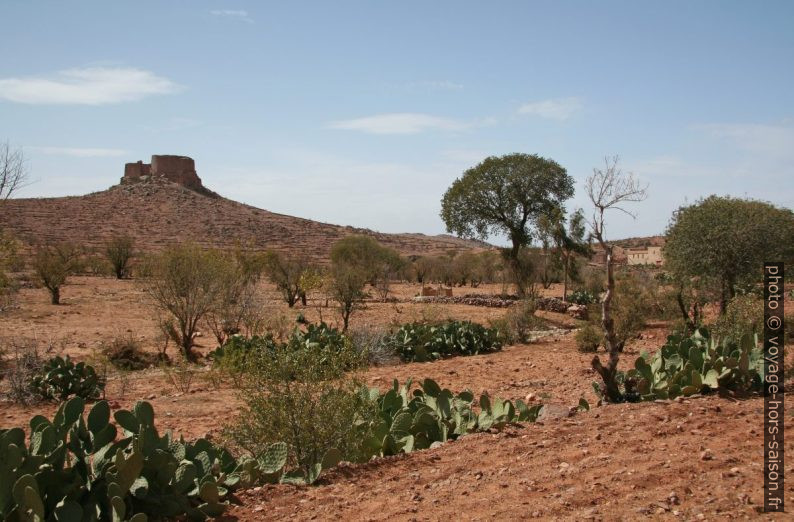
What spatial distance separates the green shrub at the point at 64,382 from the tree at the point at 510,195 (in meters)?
21.1

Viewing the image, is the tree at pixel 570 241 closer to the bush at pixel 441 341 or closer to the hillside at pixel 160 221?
the bush at pixel 441 341

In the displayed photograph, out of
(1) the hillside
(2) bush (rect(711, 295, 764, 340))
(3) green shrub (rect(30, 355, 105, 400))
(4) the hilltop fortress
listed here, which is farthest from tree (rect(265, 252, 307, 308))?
(4) the hilltop fortress

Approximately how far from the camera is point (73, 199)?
6344 centimetres

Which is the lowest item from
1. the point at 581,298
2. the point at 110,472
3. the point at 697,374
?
the point at 110,472

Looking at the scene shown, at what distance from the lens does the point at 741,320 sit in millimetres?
11266

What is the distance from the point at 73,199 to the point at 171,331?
5626 centimetres

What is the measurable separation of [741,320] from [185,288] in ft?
37.9

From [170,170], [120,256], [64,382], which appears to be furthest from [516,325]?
[170,170]

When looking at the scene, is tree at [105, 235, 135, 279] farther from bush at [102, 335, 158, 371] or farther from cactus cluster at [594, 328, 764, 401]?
cactus cluster at [594, 328, 764, 401]

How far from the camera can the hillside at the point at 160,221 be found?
5247 cm

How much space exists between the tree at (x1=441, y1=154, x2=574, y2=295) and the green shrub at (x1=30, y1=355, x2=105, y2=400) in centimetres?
2107

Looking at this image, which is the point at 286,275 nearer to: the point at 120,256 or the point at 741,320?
the point at 120,256

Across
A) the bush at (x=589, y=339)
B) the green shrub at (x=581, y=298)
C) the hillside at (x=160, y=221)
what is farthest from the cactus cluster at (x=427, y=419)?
the hillside at (x=160, y=221)

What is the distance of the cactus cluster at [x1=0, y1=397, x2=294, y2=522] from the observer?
3994 millimetres
